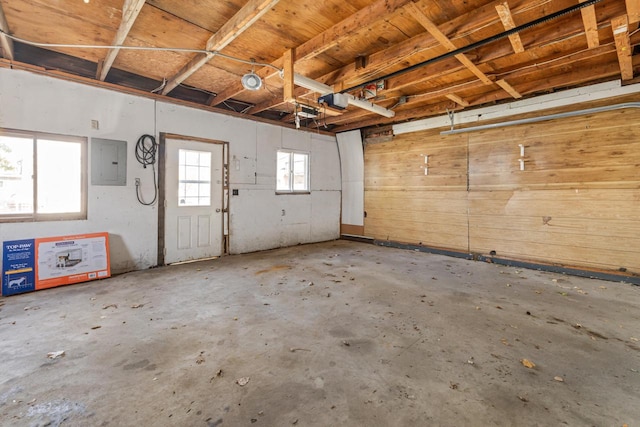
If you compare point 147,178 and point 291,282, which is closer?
point 291,282

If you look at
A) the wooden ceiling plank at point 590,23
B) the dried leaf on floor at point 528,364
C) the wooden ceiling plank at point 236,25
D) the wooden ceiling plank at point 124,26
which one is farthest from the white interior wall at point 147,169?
the wooden ceiling plank at point 590,23

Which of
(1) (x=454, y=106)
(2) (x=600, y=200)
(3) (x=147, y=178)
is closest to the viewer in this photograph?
(2) (x=600, y=200)

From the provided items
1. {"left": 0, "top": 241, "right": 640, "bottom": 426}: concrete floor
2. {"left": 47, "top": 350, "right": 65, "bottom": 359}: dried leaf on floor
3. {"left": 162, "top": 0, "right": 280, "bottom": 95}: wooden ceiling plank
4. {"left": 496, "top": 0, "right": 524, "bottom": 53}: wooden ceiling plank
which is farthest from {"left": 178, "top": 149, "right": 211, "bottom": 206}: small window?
{"left": 496, "top": 0, "right": 524, "bottom": 53}: wooden ceiling plank

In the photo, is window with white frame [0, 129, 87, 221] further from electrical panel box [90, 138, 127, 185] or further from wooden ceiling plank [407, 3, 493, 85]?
wooden ceiling plank [407, 3, 493, 85]

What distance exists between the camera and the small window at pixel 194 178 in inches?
189

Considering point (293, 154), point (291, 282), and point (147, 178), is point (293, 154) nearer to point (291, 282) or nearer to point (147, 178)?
point (147, 178)

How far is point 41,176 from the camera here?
3627mm

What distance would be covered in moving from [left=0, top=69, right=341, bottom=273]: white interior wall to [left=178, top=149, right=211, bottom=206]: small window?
378 millimetres

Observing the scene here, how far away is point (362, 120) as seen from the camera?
638 cm

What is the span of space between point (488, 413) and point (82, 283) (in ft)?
15.0

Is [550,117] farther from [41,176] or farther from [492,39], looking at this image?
[41,176]

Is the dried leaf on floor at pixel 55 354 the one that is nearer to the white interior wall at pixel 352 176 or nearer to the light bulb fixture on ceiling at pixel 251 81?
the light bulb fixture on ceiling at pixel 251 81

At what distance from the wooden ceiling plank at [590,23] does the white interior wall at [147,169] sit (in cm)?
483

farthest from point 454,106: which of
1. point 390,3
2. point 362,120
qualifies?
point 390,3
